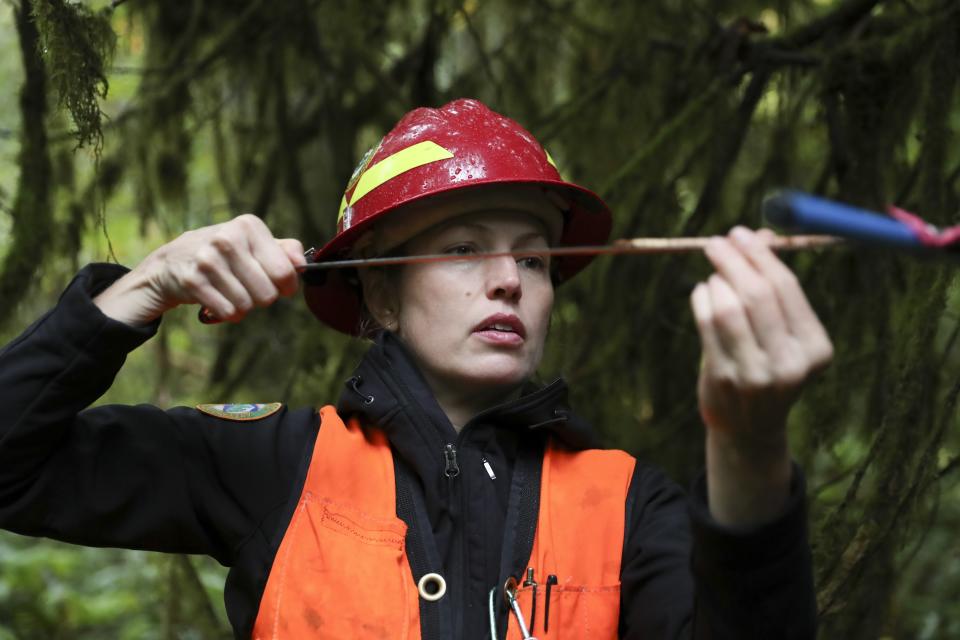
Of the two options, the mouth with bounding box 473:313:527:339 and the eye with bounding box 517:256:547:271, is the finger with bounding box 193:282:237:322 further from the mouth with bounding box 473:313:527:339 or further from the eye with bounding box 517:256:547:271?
the eye with bounding box 517:256:547:271

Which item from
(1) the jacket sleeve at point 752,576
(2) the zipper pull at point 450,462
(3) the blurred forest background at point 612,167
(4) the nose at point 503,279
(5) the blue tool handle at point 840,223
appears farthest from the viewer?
(3) the blurred forest background at point 612,167

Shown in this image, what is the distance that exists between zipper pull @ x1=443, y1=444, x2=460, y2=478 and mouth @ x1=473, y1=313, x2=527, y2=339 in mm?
252

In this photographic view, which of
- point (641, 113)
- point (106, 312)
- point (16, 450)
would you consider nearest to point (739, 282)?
point (106, 312)

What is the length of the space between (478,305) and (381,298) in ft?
1.22

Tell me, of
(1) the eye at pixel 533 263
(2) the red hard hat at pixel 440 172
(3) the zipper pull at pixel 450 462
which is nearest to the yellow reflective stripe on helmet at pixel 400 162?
(2) the red hard hat at pixel 440 172

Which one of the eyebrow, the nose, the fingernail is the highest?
the eyebrow

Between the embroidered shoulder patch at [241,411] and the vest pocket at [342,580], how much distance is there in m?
0.26

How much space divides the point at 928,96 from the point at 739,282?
151 cm

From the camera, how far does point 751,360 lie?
57.9 inches

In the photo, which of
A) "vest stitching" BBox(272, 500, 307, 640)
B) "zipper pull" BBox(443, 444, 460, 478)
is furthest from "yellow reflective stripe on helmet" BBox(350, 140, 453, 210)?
"vest stitching" BBox(272, 500, 307, 640)

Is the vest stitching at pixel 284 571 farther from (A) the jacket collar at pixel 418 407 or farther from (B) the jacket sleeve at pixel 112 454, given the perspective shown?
(A) the jacket collar at pixel 418 407

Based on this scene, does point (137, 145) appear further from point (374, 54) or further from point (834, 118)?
point (834, 118)

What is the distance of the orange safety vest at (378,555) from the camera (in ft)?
6.66

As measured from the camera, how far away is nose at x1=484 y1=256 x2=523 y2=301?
2.29 m
